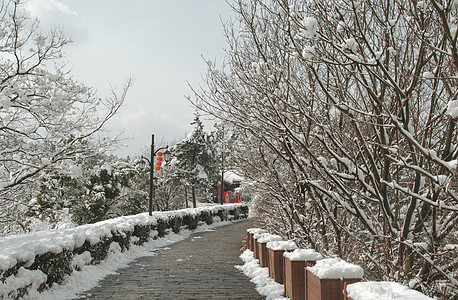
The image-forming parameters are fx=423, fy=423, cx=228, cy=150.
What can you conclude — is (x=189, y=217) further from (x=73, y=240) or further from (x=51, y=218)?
(x=73, y=240)

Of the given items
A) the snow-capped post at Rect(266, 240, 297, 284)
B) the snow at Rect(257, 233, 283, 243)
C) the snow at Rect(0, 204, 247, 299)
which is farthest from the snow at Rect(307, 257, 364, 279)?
the snow at Rect(257, 233, 283, 243)

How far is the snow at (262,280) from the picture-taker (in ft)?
23.8

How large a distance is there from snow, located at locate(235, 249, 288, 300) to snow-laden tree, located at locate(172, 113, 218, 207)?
104 feet

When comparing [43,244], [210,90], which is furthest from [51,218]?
[210,90]

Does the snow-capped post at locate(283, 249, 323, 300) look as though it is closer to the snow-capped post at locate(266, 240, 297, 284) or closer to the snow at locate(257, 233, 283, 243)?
the snow-capped post at locate(266, 240, 297, 284)

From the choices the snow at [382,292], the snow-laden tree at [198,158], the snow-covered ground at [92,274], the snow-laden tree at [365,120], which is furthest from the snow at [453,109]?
the snow-laden tree at [198,158]

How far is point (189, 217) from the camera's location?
24.1 m

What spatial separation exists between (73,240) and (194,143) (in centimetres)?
3594

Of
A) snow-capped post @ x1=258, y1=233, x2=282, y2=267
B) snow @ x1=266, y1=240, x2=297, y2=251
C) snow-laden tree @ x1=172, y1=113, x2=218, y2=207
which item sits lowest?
snow-capped post @ x1=258, y1=233, x2=282, y2=267

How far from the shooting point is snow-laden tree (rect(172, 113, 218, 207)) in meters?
43.6

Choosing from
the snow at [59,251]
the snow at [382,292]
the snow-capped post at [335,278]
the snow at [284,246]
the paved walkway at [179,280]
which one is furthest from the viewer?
the snow at [284,246]

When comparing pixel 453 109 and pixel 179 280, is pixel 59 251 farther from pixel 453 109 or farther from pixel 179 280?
pixel 453 109

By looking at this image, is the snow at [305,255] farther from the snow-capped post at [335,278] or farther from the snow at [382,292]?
the snow at [382,292]

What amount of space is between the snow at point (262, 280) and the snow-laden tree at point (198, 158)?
104 ft
